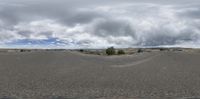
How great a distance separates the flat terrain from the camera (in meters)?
28.1

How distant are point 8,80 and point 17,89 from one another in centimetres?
632

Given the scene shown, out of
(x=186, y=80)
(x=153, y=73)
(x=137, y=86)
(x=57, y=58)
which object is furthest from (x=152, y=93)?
(x=57, y=58)

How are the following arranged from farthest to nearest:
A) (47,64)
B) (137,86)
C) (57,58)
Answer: (57,58)
(47,64)
(137,86)

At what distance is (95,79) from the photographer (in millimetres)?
37719

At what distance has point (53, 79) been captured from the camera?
37.6 m

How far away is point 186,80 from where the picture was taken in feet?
121

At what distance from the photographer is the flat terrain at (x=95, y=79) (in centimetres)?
2809

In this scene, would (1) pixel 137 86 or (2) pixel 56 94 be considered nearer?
(2) pixel 56 94

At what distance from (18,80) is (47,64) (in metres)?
15.1

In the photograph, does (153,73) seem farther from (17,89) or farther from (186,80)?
(17,89)

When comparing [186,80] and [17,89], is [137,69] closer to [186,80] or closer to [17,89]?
[186,80]

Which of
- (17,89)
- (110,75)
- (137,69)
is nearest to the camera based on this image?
(17,89)

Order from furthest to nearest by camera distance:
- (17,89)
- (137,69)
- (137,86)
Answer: (137,69) → (137,86) → (17,89)

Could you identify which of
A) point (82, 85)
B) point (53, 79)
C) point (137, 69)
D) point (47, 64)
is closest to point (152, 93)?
point (82, 85)
